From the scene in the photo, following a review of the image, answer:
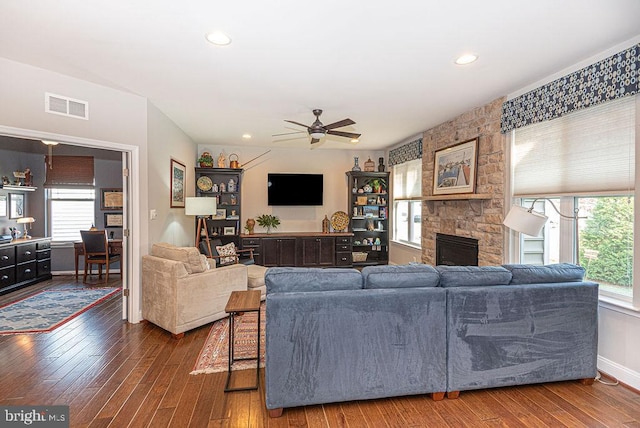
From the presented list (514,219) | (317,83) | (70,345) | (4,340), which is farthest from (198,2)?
(4,340)

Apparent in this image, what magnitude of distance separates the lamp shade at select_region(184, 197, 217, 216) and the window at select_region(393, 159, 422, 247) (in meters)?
3.51

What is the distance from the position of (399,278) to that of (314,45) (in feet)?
6.31

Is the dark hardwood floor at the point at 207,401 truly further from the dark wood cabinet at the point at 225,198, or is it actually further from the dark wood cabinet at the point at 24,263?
the dark wood cabinet at the point at 225,198

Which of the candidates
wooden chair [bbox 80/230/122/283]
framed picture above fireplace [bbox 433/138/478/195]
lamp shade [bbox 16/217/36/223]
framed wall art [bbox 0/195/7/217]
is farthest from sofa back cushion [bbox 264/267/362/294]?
framed wall art [bbox 0/195/7/217]

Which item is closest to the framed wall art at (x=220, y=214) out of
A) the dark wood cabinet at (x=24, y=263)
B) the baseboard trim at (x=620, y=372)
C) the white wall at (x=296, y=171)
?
the white wall at (x=296, y=171)

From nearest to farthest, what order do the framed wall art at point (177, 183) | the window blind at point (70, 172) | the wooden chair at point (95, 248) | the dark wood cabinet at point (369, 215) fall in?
the framed wall art at point (177, 183)
the wooden chair at point (95, 248)
the window blind at point (70, 172)
the dark wood cabinet at point (369, 215)

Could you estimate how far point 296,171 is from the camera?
6.91 metres

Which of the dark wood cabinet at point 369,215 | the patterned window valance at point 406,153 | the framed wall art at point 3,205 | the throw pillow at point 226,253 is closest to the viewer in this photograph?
the throw pillow at point 226,253

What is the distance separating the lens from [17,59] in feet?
9.16

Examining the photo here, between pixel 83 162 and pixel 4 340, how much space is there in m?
3.99

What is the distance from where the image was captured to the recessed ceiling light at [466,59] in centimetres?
270

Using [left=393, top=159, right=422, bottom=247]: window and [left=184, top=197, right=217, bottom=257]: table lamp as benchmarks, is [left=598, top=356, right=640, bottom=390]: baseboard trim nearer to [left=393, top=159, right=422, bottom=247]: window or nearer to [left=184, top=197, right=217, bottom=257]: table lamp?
[left=393, top=159, right=422, bottom=247]: window

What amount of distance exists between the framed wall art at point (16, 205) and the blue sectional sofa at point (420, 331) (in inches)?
236

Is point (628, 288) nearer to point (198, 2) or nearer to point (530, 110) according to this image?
point (530, 110)
